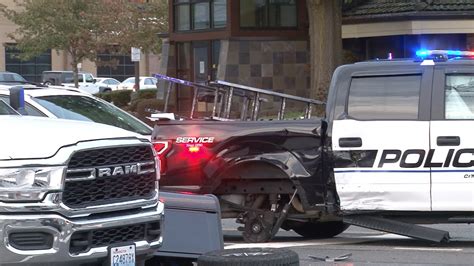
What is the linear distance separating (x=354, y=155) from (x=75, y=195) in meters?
4.72

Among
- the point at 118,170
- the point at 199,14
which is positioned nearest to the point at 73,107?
the point at 118,170

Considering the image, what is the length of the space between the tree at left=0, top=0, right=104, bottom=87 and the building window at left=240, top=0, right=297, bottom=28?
10339 mm

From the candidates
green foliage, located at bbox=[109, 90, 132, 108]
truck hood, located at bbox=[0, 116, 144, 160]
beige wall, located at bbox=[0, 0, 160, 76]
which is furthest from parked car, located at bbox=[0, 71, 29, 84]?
beige wall, located at bbox=[0, 0, 160, 76]

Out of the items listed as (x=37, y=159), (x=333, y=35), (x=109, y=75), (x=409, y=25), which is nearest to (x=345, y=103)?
(x=37, y=159)

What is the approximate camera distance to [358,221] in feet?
31.3

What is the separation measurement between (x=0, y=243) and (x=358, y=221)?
212 inches

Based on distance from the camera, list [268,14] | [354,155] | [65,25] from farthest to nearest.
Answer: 1. [65,25]
2. [268,14]
3. [354,155]

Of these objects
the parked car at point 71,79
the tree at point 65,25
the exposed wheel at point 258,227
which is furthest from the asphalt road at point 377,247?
the parked car at point 71,79

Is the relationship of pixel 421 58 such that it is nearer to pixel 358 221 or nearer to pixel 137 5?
pixel 358 221

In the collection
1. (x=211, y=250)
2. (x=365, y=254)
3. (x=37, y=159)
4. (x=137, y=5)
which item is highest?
(x=137, y=5)

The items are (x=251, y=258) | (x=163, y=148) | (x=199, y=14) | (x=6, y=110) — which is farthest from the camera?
(x=199, y=14)

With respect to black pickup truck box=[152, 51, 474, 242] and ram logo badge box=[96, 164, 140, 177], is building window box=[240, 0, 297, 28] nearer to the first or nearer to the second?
black pickup truck box=[152, 51, 474, 242]

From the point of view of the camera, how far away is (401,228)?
9.38 m

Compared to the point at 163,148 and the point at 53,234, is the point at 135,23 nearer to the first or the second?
the point at 163,148
